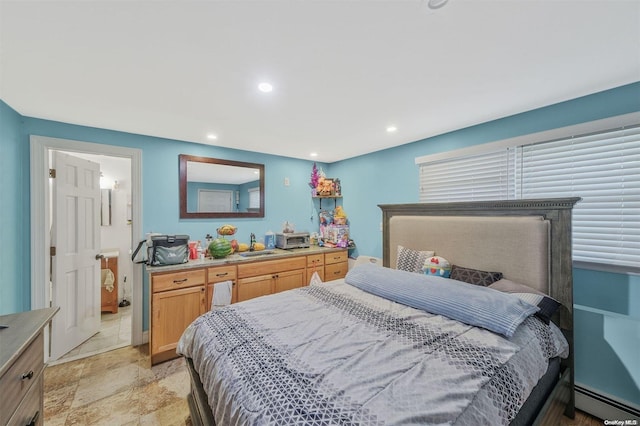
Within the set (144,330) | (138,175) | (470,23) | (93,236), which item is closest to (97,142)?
(138,175)

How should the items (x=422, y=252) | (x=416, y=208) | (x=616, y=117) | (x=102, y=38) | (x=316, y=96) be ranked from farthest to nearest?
(x=416, y=208) < (x=422, y=252) < (x=316, y=96) < (x=616, y=117) < (x=102, y=38)

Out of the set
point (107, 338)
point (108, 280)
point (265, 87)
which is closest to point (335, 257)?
point (265, 87)

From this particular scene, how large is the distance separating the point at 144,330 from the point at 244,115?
2639 millimetres

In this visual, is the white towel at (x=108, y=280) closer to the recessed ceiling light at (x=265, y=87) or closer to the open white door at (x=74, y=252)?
→ the open white door at (x=74, y=252)

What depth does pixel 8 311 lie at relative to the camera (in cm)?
198

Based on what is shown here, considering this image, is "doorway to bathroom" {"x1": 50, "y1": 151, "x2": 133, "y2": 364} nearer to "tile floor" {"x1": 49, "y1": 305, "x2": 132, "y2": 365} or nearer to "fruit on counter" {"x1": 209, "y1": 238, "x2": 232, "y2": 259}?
"tile floor" {"x1": 49, "y1": 305, "x2": 132, "y2": 365}

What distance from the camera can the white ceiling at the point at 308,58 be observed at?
1131 millimetres

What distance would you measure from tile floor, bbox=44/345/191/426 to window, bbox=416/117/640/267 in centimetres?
325

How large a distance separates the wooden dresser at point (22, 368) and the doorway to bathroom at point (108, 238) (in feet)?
5.10

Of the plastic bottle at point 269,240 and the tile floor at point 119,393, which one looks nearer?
the tile floor at point 119,393

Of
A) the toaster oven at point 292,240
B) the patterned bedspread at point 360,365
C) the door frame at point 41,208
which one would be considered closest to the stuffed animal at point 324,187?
the toaster oven at point 292,240

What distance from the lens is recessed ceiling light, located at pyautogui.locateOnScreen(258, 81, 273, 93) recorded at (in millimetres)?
1735

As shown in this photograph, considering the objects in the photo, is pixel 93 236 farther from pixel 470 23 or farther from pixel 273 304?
pixel 470 23

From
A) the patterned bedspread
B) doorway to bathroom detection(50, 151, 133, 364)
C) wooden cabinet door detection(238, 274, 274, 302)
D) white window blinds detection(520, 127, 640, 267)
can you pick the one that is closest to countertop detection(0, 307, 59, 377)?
the patterned bedspread
